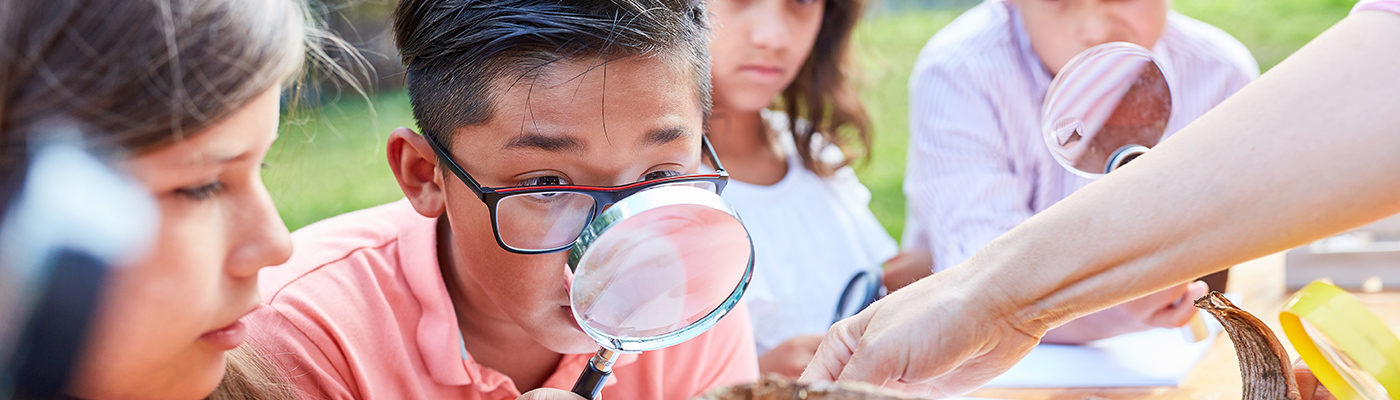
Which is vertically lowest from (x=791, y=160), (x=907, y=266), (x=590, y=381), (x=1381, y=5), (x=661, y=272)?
(x=907, y=266)

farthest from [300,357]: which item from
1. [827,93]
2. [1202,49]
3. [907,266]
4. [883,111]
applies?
[883,111]

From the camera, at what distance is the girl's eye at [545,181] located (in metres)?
1.24

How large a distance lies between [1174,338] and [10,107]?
1566 millimetres

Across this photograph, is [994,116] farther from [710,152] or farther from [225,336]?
[225,336]

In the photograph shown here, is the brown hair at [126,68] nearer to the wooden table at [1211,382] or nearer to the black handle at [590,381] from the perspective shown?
the black handle at [590,381]

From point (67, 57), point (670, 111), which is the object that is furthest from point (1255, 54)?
point (67, 57)

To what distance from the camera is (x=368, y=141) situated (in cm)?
626

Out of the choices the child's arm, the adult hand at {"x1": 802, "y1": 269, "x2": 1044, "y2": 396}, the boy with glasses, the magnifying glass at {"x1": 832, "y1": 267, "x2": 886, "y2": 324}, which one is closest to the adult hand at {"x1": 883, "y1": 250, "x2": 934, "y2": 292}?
the magnifying glass at {"x1": 832, "y1": 267, "x2": 886, "y2": 324}

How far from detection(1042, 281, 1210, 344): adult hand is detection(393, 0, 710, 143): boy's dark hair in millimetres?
724

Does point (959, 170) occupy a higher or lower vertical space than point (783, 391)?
lower

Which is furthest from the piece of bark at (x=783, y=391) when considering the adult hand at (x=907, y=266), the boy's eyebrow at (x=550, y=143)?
the adult hand at (x=907, y=266)

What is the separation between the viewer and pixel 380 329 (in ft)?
4.59

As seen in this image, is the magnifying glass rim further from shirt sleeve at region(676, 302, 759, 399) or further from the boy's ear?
shirt sleeve at region(676, 302, 759, 399)

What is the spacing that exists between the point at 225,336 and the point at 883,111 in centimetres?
576
